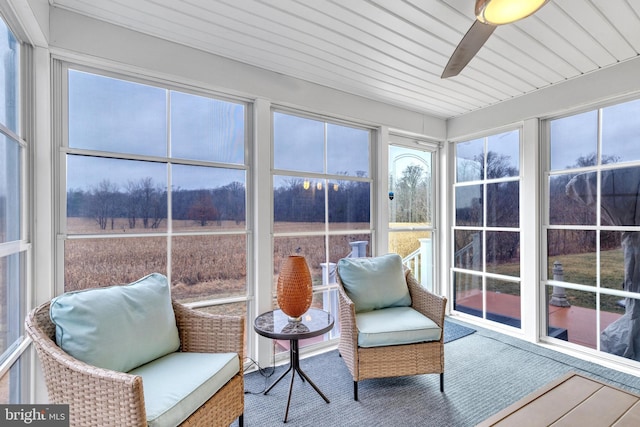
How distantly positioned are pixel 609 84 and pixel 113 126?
375 cm

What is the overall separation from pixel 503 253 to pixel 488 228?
302mm

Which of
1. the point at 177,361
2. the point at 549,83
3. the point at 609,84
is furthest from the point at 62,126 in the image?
the point at 609,84

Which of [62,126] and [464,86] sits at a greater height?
[464,86]

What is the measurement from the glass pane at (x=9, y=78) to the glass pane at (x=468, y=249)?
12.9ft

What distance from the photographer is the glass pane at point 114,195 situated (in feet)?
6.48

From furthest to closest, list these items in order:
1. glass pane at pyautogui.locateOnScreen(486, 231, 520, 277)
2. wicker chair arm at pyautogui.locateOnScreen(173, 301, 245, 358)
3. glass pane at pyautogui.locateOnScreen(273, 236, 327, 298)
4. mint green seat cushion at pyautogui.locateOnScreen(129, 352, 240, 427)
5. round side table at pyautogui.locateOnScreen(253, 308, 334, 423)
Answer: glass pane at pyautogui.locateOnScreen(486, 231, 520, 277)
glass pane at pyautogui.locateOnScreen(273, 236, 327, 298)
round side table at pyautogui.locateOnScreen(253, 308, 334, 423)
wicker chair arm at pyautogui.locateOnScreen(173, 301, 245, 358)
mint green seat cushion at pyautogui.locateOnScreen(129, 352, 240, 427)

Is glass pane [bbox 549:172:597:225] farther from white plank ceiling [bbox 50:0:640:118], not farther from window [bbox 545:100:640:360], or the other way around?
white plank ceiling [bbox 50:0:640:118]

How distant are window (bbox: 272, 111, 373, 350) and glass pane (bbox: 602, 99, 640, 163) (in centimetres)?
202

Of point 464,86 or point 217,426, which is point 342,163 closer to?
point 464,86

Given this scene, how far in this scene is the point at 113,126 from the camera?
2.09 metres

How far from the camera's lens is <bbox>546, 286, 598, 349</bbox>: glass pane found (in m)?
2.78

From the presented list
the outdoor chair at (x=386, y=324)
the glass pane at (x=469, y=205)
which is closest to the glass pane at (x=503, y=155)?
the glass pane at (x=469, y=205)

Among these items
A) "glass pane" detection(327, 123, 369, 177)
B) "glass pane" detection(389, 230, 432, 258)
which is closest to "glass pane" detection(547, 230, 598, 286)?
"glass pane" detection(389, 230, 432, 258)

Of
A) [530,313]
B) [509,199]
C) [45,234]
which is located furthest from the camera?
[509,199]
